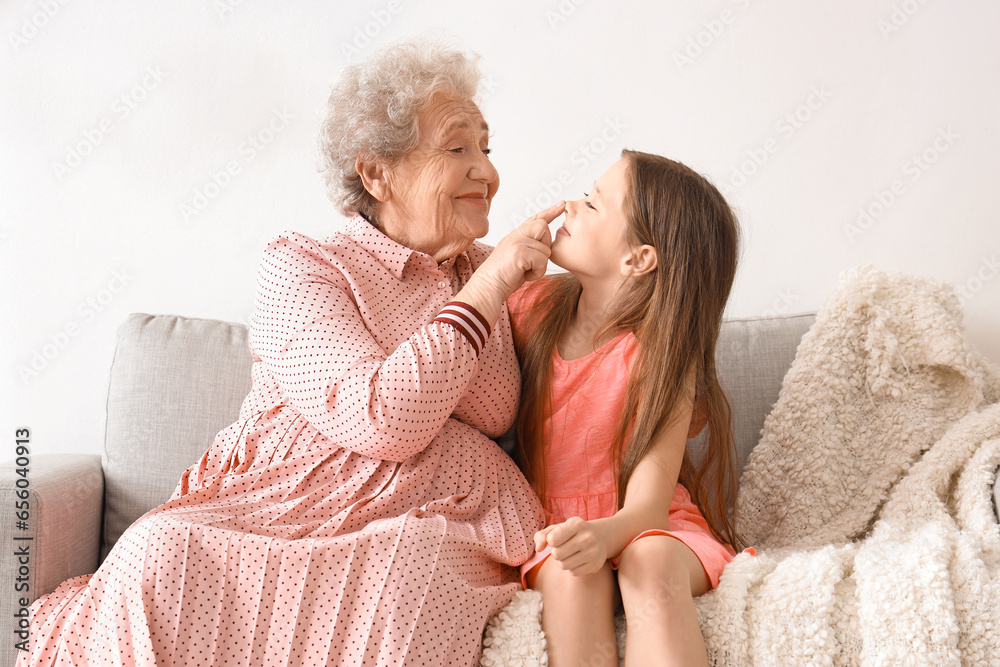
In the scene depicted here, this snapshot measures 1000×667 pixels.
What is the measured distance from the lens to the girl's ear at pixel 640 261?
1423mm

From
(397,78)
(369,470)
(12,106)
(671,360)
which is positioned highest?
(397,78)

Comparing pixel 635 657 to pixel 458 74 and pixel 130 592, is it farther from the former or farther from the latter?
pixel 458 74

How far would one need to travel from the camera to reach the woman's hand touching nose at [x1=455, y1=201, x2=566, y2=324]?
129 cm

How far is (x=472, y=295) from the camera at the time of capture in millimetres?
1287

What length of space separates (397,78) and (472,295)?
472 mm

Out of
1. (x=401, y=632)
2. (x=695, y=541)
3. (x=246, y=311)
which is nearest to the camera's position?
(x=401, y=632)

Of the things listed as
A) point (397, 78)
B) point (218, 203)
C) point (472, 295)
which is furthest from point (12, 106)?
point (472, 295)

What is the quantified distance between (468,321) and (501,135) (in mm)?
979

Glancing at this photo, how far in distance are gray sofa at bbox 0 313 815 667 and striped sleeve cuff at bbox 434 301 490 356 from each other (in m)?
0.71

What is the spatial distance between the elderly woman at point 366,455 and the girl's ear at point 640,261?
0.16 m

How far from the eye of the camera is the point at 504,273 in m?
1.30

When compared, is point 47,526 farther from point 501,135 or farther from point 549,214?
point 501,135

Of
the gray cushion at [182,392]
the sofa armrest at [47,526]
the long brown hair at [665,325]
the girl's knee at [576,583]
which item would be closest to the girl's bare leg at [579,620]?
the girl's knee at [576,583]

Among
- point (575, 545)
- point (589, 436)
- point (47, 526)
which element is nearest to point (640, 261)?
point (589, 436)
